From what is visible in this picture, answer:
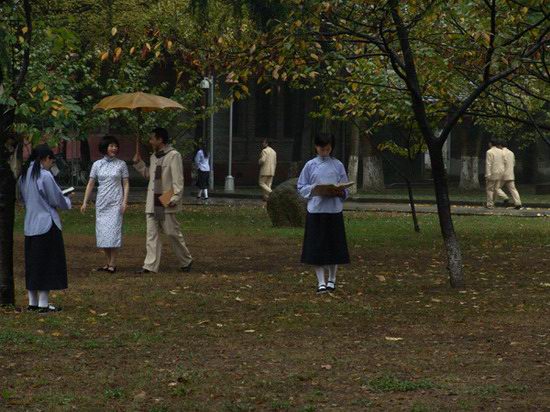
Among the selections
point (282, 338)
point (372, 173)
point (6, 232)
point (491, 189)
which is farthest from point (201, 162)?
point (282, 338)

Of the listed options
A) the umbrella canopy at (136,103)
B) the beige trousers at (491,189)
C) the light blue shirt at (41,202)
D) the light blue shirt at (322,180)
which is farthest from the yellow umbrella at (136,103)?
the beige trousers at (491,189)

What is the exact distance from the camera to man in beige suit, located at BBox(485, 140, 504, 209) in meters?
37.4

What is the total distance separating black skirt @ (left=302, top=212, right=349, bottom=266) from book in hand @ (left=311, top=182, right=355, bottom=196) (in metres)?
0.27

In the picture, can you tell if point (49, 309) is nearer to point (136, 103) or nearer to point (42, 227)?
point (42, 227)

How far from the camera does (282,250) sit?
75.8ft

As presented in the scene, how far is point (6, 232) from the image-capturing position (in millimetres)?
14312

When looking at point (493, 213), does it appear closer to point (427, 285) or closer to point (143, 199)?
point (143, 199)

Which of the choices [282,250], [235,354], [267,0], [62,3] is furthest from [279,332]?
[62,3]

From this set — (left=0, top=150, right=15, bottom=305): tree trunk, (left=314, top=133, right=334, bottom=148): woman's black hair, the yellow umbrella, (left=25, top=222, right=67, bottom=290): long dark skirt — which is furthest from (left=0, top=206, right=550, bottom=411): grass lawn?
the yellow umbrella

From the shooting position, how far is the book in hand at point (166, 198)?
18359 mm

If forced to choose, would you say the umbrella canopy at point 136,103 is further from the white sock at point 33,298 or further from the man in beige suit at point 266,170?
the man in beige suit at point 266,170

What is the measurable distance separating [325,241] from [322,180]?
25.8 inches

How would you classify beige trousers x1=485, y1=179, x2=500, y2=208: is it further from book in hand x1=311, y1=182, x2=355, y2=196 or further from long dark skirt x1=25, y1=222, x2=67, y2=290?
long dark skirt x1=25, y1=222, x2=67, y2=290

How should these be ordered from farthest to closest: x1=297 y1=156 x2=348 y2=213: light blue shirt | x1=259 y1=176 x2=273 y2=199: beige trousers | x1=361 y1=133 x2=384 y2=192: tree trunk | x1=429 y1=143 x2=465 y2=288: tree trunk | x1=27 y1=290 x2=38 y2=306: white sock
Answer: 1. x1=361 y1=133 x2=384 y2=192: tree trunk
2. x1=259 y1=176 x2=273 y2=199: beige trousers
3. x1=429 y1=143 x2=465 y2=288: tree trunk
4. x1=297 y1=156 x2=348 y2=213: light blue shirt
5. x1=27 y1=290 x2=38 y2=306: white sock
